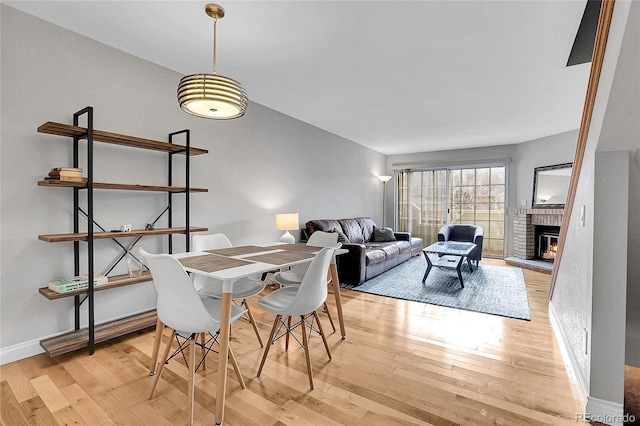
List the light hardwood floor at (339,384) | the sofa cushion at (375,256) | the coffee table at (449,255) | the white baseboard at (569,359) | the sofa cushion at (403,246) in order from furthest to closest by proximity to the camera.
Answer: the sofa cushion at (403,246)
the sofa cushion at (375,256)
the coffee table at (449,255)
the white baseboard at (569,359)
the light hardwood floor at (339,384)

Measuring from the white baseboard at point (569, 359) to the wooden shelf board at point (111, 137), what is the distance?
3515 mm

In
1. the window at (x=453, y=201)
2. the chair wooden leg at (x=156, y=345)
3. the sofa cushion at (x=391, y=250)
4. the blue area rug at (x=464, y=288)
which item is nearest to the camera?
the chair wooden leg at (x=156, y=345)

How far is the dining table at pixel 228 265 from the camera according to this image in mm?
1642

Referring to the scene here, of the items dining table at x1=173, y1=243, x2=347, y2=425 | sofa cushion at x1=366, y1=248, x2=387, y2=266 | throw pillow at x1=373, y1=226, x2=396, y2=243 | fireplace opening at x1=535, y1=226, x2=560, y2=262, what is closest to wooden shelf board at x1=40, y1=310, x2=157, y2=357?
dining table at x1=173, y1=243, x2=347, y2=425

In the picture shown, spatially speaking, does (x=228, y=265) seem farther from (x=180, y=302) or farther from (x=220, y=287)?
(x=220, y=287)

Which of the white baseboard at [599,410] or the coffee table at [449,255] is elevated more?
the coffee table at [449,255]

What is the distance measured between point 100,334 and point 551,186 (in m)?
7.12

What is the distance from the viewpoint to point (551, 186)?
230 inches

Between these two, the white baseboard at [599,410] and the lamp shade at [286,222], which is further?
the lamp shade at [286,222]

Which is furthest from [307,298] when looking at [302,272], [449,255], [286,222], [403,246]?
[403,246]

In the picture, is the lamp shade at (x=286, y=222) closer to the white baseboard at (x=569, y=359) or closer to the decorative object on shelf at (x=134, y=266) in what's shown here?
the decorative object on shelf at (x=134, y=266)

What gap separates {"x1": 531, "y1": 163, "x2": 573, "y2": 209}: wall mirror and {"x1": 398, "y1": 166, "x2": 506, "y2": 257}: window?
79cm

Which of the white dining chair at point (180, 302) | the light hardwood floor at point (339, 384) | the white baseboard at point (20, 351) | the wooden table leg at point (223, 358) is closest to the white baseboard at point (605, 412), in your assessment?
the light hardwood floor at point (339, 384)

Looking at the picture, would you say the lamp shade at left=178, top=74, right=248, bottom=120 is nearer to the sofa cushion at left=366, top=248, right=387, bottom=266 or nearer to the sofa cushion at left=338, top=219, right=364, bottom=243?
the sofa cushion at left=366, top=248, right=387, bottom=266
